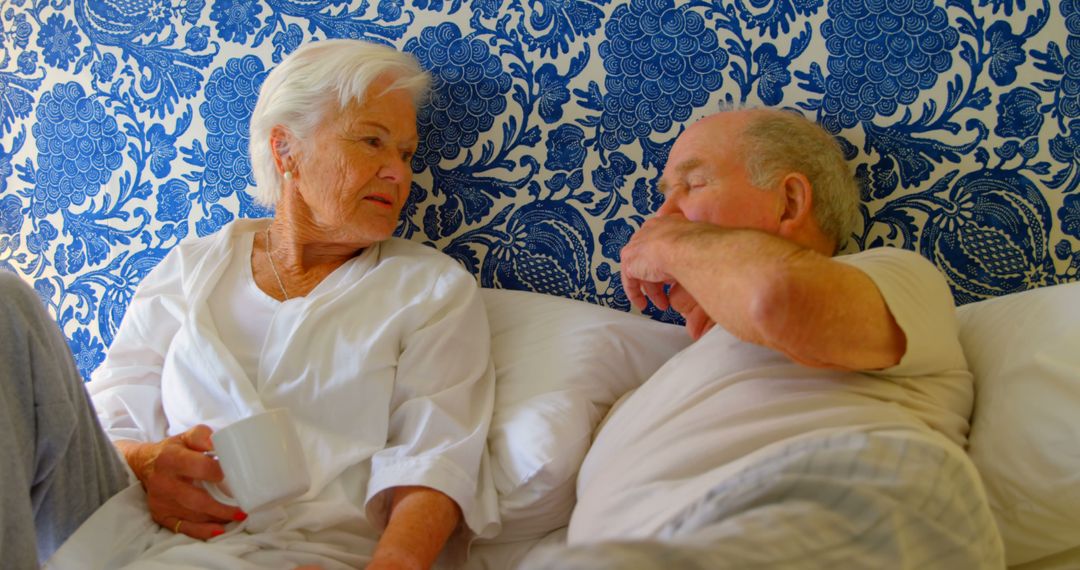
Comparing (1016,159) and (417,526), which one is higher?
(1016,159)

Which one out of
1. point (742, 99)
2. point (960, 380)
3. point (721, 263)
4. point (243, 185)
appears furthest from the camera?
point (243, 185)

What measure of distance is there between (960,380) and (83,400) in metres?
1.21

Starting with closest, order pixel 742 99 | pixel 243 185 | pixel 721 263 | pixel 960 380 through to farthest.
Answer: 1. pixel 721 263
2. pixel 960 380
3. pixel 742 99
4. pixel 243 185

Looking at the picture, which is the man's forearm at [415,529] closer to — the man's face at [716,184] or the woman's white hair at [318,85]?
the man's face at [716,184]

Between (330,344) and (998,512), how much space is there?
101 centimetres

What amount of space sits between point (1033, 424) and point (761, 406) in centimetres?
33

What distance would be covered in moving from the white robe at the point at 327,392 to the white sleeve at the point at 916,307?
25.3 inches

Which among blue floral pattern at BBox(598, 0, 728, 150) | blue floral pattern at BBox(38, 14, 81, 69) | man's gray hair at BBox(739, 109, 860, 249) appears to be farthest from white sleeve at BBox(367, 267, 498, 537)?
blue floral pattern at BBox(38, 14, 81, 69)

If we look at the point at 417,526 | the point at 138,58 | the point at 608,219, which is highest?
the point at 138,58

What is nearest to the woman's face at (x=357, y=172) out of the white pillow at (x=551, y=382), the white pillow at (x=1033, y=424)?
the white pillow at (x=551, y=382)

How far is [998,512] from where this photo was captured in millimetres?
987

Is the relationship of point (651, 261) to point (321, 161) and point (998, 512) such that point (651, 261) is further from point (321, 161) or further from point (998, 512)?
point (321, 161)

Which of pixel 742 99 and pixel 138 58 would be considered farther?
pixel 138 58

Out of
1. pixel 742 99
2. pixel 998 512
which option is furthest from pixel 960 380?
pixel 742 99
